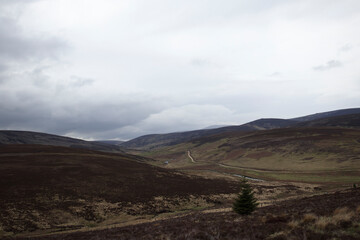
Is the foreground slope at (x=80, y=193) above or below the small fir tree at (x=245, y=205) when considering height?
below

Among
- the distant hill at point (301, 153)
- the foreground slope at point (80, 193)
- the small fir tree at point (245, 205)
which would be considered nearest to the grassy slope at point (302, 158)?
the distant hill at point (301, 153)

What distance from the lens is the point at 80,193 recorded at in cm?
4044

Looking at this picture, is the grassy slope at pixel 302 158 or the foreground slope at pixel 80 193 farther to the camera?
the grassy slope at pixel 302 158

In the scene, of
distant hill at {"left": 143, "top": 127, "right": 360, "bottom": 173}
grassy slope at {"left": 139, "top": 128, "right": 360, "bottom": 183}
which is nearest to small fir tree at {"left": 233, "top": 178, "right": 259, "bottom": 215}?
grassy slope at {"left": 139, "top": 128, "right": 360, "bottom": 183}

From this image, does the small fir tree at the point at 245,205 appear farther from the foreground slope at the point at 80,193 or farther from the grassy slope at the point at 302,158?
the grassy slope at the point at 302,158

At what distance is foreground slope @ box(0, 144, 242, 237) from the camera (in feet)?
99.4

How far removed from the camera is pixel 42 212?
3139cm

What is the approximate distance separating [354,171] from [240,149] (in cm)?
7526

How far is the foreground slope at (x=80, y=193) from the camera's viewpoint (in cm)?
3030

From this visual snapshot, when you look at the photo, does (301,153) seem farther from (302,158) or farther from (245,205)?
(245,205)

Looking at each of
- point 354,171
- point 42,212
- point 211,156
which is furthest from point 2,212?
point 211,156

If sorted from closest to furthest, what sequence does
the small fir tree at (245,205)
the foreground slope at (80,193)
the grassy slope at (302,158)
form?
the small fir tree at (245,205), the foreground slope at (80,193), the grassy slope at (302,158)

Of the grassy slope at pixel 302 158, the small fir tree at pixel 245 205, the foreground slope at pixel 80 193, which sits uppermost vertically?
the small fir tree at pixel 245 205

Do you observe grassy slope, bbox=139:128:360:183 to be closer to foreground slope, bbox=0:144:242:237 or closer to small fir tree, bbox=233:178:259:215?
foreground slope, bbox=0:144:242:237
